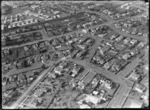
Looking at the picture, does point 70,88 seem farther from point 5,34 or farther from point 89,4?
point 89,4

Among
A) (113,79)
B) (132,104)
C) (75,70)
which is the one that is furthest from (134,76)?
(75,70)

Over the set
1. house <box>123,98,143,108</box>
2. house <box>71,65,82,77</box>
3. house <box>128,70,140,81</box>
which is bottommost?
house <box>123,98,143,108</box>

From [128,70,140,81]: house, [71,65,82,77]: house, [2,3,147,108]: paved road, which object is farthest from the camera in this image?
[71,65,82,77]: house

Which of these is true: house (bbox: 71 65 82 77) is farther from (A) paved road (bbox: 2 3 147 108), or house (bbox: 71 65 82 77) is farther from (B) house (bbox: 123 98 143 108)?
(B) house (bbox: 123 98 143 108)

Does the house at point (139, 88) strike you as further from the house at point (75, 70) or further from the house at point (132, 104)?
the house at point (75, 70)

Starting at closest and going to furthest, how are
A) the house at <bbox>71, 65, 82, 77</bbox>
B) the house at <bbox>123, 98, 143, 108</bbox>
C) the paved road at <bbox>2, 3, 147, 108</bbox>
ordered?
the house at <bbox>123, 98, 143, 108</bbox> < the paved road at <bbox>2, 3, 147, 108</bbox> < the house at <bbox>71, 65, 82, 77</bbox>

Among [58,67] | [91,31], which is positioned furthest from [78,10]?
[58,67]

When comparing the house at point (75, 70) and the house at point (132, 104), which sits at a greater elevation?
the house at point (75, 70)

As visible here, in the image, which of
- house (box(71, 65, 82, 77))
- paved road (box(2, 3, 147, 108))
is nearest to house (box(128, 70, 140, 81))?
paved road (box(2, 3, 147, 108))

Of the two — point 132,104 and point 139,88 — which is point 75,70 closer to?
point 139,88

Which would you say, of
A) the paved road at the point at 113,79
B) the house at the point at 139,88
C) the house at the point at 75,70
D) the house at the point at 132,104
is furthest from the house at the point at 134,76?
the house at the point at 75,70

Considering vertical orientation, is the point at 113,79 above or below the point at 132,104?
above
